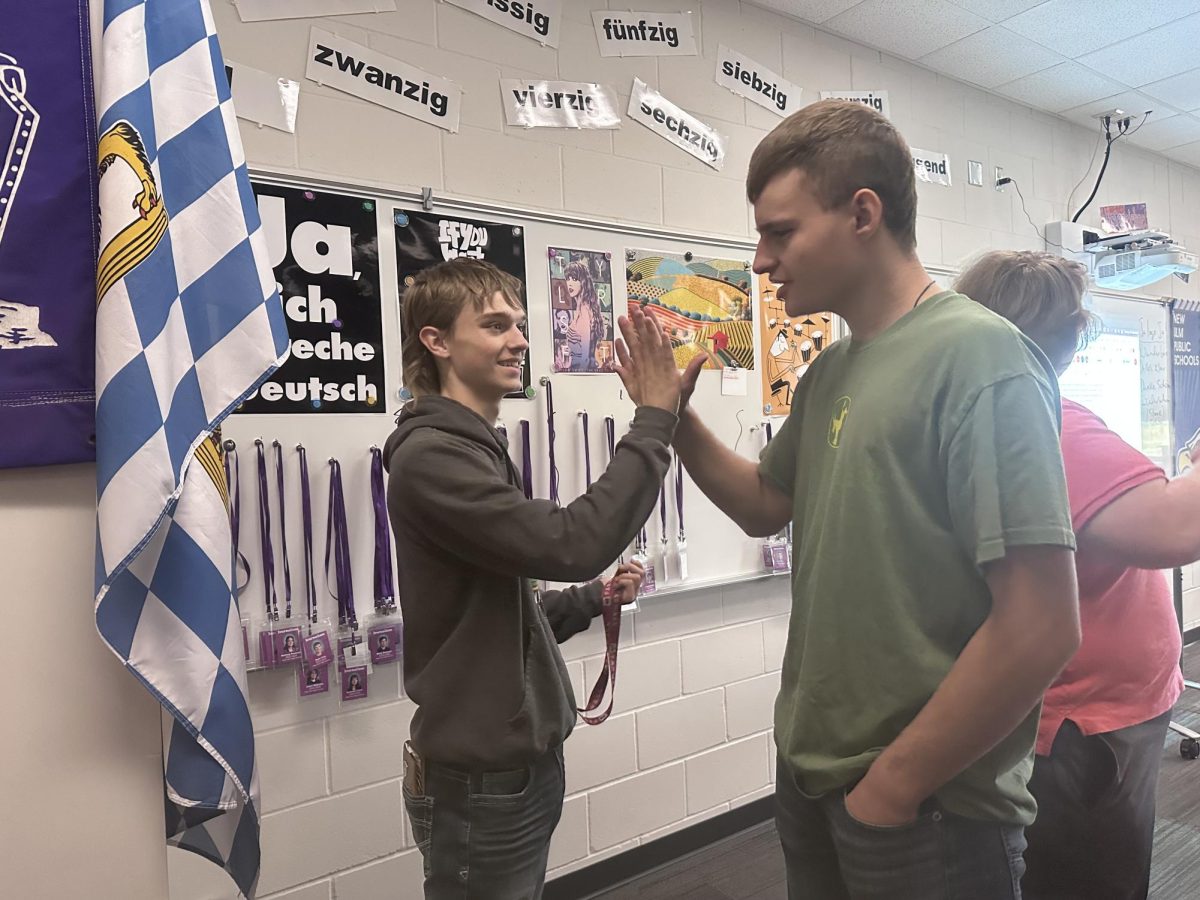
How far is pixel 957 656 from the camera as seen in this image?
2.69 ft

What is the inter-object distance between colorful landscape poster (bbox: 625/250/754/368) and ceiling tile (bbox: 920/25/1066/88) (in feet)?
4.35

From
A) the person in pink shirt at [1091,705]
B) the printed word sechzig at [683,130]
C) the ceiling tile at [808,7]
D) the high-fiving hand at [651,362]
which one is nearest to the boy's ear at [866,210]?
the high-fiving hand at [651,362]

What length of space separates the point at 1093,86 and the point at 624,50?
2.37 metres

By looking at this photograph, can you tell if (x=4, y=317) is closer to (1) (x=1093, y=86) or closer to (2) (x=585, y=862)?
(2) (x=585, y=862)

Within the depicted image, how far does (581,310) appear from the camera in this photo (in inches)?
85.1

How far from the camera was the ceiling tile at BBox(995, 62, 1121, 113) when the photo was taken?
125 inches

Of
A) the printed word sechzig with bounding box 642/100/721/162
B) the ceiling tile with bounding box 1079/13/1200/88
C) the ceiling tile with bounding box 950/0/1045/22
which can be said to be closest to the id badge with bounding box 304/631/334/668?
the printed word sechzig with bounding box 642/100/721/162

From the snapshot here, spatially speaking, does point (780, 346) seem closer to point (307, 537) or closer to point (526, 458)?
point (526, 458)

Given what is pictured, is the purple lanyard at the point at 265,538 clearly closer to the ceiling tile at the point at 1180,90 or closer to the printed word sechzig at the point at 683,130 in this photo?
the printed word sechzig at the point at 683,130

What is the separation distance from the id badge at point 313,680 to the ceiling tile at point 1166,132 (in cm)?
444

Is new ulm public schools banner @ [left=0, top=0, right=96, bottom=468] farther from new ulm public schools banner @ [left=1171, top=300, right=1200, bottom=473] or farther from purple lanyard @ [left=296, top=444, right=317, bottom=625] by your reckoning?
new ulm public schools banner @ [left=1171, top=300, right=1200, bottom=473]

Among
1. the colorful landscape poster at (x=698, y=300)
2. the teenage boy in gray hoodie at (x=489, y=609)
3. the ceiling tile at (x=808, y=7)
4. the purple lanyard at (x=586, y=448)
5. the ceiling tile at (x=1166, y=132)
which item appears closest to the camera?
the teenage boy in gray hoodie at (x=489, y=609)

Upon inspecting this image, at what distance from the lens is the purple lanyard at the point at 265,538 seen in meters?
1.69

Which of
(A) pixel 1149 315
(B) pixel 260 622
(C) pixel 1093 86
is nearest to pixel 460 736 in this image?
(B) pixel 260 622
